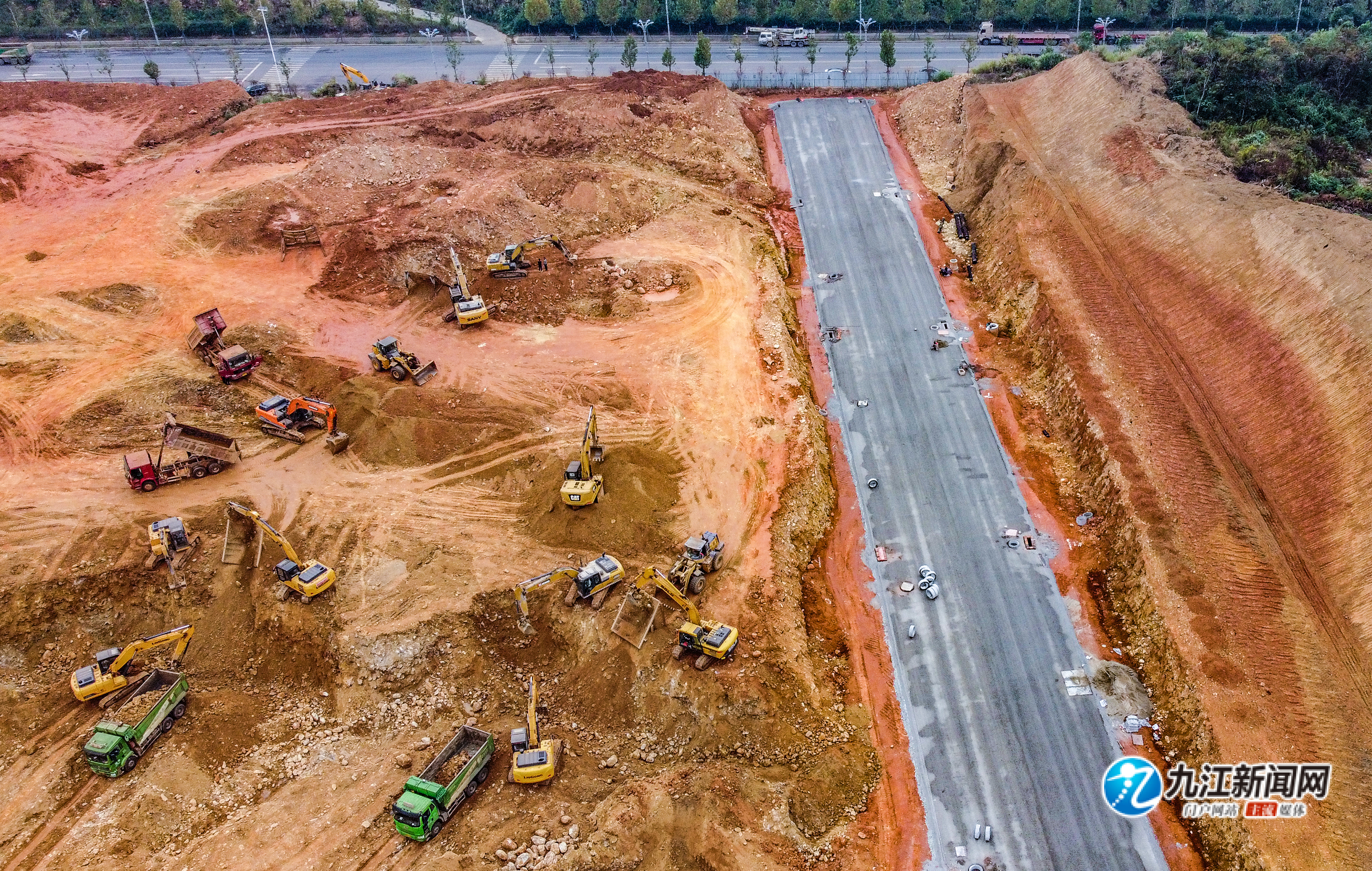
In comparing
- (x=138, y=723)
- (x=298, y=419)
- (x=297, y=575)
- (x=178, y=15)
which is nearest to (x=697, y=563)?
(x=297, y=575)

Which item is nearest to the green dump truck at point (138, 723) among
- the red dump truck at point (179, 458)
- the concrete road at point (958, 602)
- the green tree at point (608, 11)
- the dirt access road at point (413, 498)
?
the dirt access road at point (413, 498)

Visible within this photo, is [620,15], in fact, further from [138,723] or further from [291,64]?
[138,723]

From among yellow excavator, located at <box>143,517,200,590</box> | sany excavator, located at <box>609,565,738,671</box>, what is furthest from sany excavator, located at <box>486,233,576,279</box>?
sany excavator, located at <box>609,565,738,671</box>

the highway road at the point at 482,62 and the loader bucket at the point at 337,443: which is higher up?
the highway road at the point at 482,62

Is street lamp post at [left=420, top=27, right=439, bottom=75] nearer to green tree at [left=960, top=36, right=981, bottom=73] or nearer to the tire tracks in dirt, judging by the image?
green tree at [left=960, top=36, right=981, bottom=73]

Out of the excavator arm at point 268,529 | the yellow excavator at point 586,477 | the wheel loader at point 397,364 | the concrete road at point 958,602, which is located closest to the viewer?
the concrete road at point 958,602

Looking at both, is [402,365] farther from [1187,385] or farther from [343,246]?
[1187,385]

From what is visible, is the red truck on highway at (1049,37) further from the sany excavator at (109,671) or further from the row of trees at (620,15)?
the sany excavator at (109,671)
